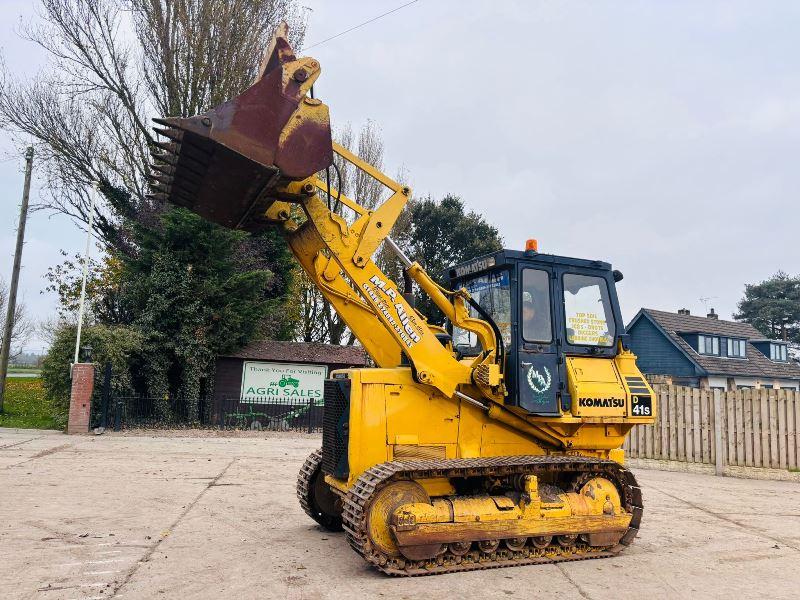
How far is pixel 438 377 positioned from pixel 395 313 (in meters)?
0.77

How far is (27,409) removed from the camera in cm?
2314

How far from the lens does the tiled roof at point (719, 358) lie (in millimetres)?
34062

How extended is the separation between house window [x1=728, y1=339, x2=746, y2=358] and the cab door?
3393 centimetres

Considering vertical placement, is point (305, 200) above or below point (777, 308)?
below

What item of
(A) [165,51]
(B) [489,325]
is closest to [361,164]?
(B) [489,325]

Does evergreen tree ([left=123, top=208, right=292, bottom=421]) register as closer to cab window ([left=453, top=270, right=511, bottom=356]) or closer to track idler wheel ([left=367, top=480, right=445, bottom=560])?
cab window ([left=453, top=270, right=511, bottom=356])

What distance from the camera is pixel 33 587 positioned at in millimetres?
5121

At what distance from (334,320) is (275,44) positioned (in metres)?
26.5

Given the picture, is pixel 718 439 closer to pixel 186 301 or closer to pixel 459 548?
pixel 459 548

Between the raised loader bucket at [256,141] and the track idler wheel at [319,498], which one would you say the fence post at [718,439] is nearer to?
the track idler wheel at [319,498]

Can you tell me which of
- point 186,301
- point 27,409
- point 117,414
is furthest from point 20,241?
point 117,414

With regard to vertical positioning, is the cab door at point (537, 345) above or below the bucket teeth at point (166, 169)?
below

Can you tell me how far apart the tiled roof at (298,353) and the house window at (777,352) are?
1175 inches

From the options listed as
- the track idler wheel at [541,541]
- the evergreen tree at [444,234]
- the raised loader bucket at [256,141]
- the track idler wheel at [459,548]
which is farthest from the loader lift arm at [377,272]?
the evergreen tree at [444,234]
